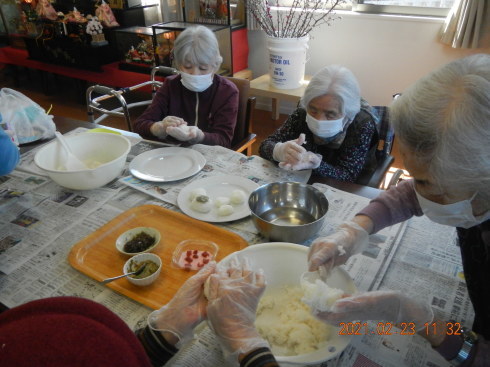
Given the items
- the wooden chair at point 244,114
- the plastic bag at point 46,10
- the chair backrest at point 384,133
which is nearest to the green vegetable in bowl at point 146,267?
the wooden chair at point 244,114

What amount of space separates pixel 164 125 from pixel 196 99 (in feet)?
1.27

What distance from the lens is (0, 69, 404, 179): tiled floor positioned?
4043 millimetres

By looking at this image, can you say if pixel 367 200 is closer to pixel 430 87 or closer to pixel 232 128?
pixel 430 87

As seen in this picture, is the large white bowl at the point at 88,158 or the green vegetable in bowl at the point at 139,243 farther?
the large white bowl at the point at 88,158

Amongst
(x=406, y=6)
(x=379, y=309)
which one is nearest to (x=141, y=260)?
(x=379, y=309)

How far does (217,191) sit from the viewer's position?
1.42 m

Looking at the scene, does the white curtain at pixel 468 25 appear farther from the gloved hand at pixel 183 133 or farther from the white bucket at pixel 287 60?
the gloved hand at pixel 183 133

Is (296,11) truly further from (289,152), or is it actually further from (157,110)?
(289,152)

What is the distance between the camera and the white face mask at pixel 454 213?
815 mm

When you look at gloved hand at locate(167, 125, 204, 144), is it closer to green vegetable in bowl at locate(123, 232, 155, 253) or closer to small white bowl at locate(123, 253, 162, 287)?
green vegetable in bowl at locate(123, 232, 155, 253)

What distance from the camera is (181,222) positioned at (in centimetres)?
126

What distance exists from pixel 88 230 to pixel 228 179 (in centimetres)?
57

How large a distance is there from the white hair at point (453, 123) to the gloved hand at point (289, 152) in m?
0.69

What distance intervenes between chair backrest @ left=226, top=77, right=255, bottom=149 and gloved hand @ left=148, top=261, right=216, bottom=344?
1363 mm
